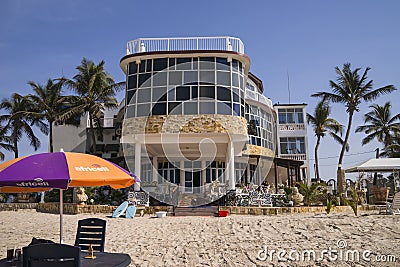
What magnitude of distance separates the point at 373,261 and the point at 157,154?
17275 millimetres

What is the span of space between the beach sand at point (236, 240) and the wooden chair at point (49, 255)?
394 centimetres

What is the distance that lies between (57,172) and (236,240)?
6559mm

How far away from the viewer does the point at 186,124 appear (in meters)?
19.1

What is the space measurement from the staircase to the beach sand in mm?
3214

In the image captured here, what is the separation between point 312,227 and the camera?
11.2 metres

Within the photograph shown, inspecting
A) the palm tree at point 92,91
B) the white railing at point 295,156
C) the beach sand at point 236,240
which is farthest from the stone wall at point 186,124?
the white railing at point 295,156

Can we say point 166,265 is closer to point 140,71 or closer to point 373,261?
point 373,261

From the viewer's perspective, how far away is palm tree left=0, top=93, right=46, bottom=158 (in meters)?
29.9

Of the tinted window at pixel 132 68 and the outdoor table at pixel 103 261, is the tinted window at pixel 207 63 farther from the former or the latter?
the outdoor table at pixel 103 261

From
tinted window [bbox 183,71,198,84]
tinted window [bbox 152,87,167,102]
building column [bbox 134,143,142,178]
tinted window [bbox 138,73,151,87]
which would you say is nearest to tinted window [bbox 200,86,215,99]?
tinted window [bbox 183,71,198,84]

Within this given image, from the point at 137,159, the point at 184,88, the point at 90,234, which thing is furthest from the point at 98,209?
the point at 90,234

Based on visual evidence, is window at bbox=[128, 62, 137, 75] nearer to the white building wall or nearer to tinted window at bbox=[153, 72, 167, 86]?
tinted window at bbox=[153, 72, 167, 86]

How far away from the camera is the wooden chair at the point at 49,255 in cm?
377

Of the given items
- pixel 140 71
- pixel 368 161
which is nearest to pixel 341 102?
pixel 368 161
